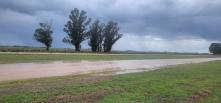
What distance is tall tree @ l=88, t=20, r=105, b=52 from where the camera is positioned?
98.8 metres

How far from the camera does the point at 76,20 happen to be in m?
92.6

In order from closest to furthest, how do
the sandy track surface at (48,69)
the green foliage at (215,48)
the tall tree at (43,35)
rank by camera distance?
the sandy track surface at (48,69) → the tall tree at (43,35) → the green foliage at (215,48)

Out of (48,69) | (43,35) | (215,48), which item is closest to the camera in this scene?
(48,69)

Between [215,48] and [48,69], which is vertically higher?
[215,48]

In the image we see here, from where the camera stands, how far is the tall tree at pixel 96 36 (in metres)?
98.8

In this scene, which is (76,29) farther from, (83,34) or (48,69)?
(48,69)

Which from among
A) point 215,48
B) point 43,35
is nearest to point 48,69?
point 43,35

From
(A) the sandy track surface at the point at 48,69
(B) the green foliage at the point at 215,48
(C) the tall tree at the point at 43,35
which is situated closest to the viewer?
(A) the sandy track surface at the point at 48,69

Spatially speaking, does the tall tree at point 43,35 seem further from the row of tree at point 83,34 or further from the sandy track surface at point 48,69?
the sandy track surface at point 48,69

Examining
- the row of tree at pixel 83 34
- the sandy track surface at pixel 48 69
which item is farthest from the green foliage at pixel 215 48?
the sandy track surface at pixel 48 69

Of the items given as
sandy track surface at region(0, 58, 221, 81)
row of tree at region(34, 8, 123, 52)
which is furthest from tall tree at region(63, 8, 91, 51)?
sandy track surface at region(0, 58, 221, 81)

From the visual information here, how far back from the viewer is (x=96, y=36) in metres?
99.4

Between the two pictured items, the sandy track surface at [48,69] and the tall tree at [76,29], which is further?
the tall tree at [76,29]

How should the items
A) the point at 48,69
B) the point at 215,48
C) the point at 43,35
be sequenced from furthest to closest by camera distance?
the point at 215,48
the point at 43,35
the point at 48,69
